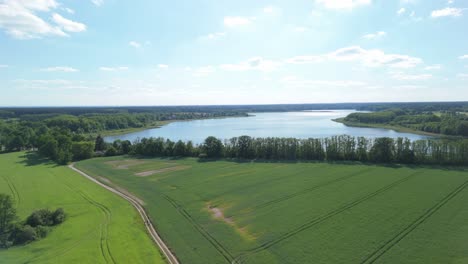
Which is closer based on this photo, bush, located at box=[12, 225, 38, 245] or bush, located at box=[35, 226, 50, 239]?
bush, located at box=[12, 225, 38, 245]

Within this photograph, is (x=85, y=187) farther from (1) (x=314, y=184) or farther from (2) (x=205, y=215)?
(1) (x=314, y=184)

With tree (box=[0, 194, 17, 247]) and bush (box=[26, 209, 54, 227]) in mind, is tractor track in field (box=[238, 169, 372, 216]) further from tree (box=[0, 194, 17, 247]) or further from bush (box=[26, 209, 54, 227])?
tree (box=[0, 194, 17, 247])

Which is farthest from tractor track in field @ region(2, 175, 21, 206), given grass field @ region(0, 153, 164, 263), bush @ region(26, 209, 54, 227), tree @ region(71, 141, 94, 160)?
tree @ region(71, 141, 94, 160)

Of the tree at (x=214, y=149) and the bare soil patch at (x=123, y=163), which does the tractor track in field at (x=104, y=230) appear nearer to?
the bare soil patch at (x=123, y=163)

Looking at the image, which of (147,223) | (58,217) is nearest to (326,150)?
(147,223)

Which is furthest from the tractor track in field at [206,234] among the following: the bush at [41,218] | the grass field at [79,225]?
the bush at [41,218]

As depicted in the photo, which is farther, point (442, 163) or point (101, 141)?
point (101, 141)

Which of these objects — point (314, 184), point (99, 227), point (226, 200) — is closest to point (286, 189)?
point (314, 184)
